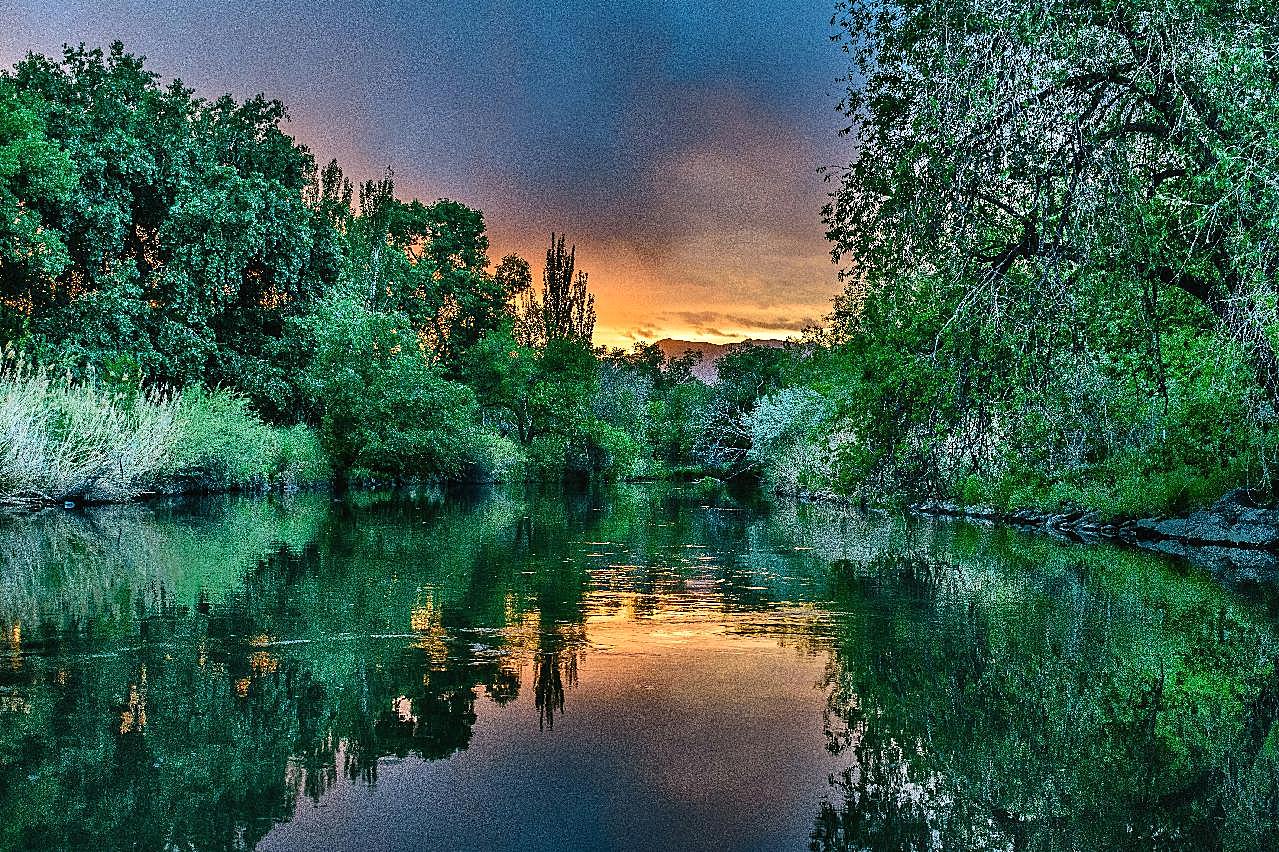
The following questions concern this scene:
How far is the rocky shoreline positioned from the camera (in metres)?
19.3

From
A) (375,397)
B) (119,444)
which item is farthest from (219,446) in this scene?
(375,397)

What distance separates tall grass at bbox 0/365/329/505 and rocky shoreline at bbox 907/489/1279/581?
1954 cm

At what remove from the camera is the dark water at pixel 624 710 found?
520 cm

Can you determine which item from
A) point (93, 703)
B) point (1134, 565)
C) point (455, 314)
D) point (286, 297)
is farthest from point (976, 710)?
point (455, 314)

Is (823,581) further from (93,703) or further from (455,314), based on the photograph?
(455,314)

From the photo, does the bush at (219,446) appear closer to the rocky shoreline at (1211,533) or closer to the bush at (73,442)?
the bush at (73,442)

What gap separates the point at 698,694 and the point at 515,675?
1393 mm

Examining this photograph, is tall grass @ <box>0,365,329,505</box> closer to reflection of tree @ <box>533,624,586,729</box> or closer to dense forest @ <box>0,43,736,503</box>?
dense forest @ <box>0,43,736,503</box>

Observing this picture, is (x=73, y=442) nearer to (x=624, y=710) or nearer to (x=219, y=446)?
(x=219, y=446)

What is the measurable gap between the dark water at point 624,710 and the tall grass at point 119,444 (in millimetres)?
12082

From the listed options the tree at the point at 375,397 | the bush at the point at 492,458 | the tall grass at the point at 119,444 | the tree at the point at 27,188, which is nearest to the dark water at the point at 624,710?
the tall grass at the point at 119,444

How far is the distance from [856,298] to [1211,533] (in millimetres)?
8531

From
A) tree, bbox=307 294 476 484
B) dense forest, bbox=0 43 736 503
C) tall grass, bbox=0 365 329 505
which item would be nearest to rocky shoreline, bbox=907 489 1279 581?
tall grass, bbox=0 365 329 505

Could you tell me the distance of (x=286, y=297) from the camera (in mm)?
52281
